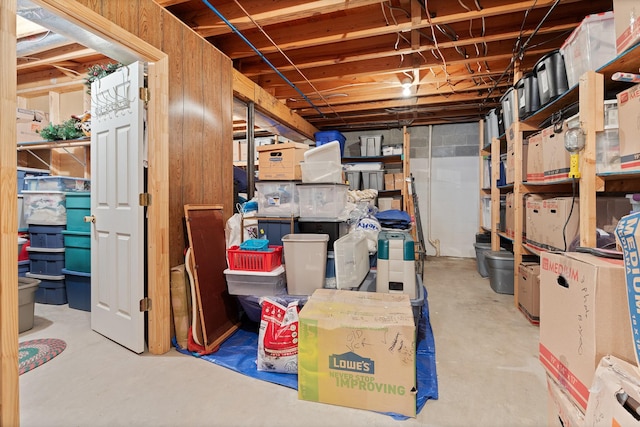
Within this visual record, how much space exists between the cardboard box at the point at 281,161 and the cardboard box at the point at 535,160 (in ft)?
6.94

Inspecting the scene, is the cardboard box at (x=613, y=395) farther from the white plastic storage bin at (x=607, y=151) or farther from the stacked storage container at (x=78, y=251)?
the stacked storage container at (x=78, y=251)

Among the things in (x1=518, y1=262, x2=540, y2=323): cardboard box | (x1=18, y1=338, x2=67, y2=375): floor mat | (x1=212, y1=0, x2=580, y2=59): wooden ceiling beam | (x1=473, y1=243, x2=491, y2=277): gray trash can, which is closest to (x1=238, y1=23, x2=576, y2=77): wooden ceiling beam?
(x1=212, y1=0, x2=580, y2=59): wooden ceiling beam

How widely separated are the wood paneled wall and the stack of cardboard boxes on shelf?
2.34m

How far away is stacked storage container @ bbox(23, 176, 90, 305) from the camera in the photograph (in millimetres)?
3076

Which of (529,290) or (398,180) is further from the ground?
(398,180)

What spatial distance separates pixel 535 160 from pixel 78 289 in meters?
4.57

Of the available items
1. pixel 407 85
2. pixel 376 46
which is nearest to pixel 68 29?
pixel 376 46

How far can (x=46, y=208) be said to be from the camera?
3.10m

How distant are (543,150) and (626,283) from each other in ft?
6.99

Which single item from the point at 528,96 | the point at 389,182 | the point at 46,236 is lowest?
the point at 46,236

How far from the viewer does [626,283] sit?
2.85 feet

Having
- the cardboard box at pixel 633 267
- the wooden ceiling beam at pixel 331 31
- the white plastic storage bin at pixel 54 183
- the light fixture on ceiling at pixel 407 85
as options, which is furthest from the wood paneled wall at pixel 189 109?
the cardboard box at pixel 633 267

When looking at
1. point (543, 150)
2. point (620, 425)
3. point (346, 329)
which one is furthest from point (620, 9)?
point (346, 329)

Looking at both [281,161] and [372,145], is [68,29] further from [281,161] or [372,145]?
[372,145]
